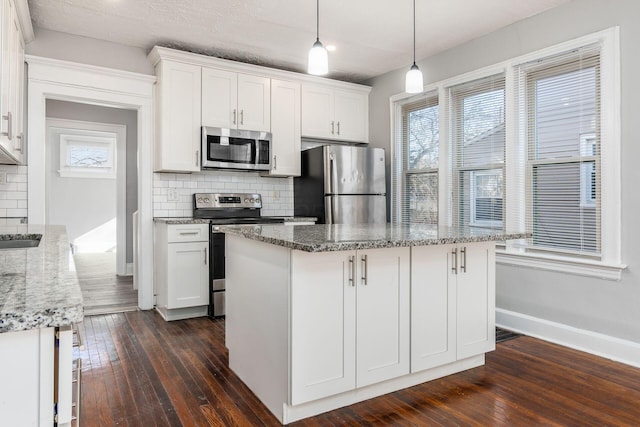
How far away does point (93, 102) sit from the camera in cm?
386

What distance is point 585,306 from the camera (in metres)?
3.02

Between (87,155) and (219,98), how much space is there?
18.3ft

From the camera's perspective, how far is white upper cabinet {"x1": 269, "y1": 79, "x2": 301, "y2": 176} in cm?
444

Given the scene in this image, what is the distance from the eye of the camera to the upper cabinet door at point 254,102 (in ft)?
13.9

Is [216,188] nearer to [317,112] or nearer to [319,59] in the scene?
[317,112]

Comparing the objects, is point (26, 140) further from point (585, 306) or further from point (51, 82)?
point (585, 306)

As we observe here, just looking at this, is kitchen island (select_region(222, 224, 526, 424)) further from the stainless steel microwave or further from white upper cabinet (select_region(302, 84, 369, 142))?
white upper cabinet (select_region(302, 84, 369, 142))

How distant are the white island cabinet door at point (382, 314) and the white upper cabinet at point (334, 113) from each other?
8.90 ft

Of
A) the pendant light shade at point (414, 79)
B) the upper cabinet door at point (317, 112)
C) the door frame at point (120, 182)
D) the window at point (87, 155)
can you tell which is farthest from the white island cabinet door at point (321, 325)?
the window at point (87, 155)

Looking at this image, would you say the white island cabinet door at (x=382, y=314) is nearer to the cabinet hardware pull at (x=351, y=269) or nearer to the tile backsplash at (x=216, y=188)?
the cabinet hardware pull at (x=351, y=269)

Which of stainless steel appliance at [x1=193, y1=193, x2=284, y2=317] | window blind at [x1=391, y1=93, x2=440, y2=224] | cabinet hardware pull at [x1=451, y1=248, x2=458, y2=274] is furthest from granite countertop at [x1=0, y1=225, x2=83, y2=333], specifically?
window blind at [x1=391, y1=93, x2=440, y2=224]

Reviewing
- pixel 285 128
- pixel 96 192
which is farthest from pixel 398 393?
pixel 96 192

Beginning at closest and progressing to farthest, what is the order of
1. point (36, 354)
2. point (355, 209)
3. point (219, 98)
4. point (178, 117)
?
point (36, 354) → point (178, 117) → point (219, 98) → point (355, 209)

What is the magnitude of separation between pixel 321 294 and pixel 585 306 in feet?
7.02
